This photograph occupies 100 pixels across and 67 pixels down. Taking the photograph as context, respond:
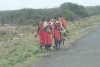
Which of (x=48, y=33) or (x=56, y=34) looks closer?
(x=48, y=33)

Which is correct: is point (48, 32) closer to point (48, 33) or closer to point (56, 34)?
point (48, 33)

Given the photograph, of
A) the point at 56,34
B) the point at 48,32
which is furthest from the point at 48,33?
the point at 56,34

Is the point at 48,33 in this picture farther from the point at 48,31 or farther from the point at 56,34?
the point at 56,34

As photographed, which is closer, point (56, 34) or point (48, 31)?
point (48, 31)

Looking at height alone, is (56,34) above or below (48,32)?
below

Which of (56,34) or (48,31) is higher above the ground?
(48,31)

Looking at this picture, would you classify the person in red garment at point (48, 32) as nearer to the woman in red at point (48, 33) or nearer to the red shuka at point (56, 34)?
the woman in red at point (48, 33)

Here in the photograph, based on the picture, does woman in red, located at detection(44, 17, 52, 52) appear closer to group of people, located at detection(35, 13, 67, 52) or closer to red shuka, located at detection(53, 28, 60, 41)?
group of people, located at detection(35, 13, 67, 52)

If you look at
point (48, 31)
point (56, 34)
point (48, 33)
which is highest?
point (48, 31)

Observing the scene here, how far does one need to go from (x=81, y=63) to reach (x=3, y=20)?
17.6m

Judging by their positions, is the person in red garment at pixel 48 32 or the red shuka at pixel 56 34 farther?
the red shuka at pixel 56 34

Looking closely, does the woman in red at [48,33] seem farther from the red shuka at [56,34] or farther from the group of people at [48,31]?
the red shuka at [56,34]

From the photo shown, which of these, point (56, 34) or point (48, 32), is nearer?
point (48, 32)

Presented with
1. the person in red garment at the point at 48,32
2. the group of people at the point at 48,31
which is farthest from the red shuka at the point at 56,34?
the person in red garment at the point at 48,32
